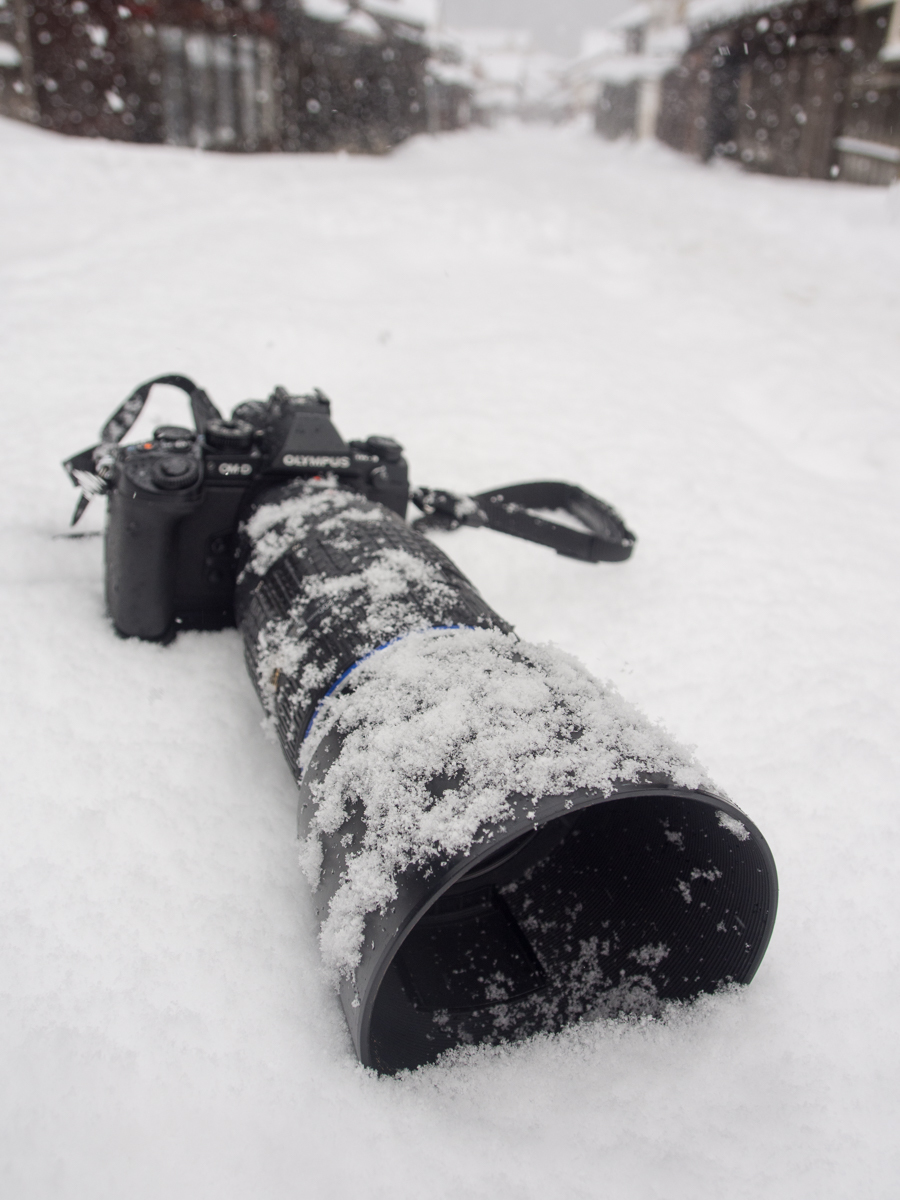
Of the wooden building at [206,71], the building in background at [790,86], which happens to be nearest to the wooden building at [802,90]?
the building in background at [790,86]

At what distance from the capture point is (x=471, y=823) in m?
0.68

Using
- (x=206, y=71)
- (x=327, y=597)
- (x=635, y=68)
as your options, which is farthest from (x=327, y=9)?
(x=635, y=68)

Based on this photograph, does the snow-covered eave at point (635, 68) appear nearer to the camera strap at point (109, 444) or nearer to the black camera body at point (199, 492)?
the camera strap at point (109, 444)

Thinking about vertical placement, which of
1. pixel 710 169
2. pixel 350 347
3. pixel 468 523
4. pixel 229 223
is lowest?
pixel 468 523

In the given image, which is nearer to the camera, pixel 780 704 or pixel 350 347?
pixel 780 704

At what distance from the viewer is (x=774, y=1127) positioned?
76cm

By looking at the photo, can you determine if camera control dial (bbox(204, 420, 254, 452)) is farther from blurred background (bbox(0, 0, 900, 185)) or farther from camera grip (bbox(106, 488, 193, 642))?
blurred background (bbox(0, 0, 900, 185))

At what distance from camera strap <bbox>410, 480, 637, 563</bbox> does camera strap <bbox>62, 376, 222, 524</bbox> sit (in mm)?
458

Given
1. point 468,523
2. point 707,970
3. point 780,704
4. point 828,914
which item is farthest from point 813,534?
point 707,970

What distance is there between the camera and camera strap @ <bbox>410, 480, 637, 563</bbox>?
157cm

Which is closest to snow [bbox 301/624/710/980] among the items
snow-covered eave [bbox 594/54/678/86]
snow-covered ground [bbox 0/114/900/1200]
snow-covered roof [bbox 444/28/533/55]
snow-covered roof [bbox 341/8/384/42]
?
snow-covered ground [bbox 0/114/900/1200]

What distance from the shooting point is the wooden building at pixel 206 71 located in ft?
19.2

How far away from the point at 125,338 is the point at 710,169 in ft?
37.7

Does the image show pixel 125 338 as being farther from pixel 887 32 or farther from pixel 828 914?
pixel 887 32
